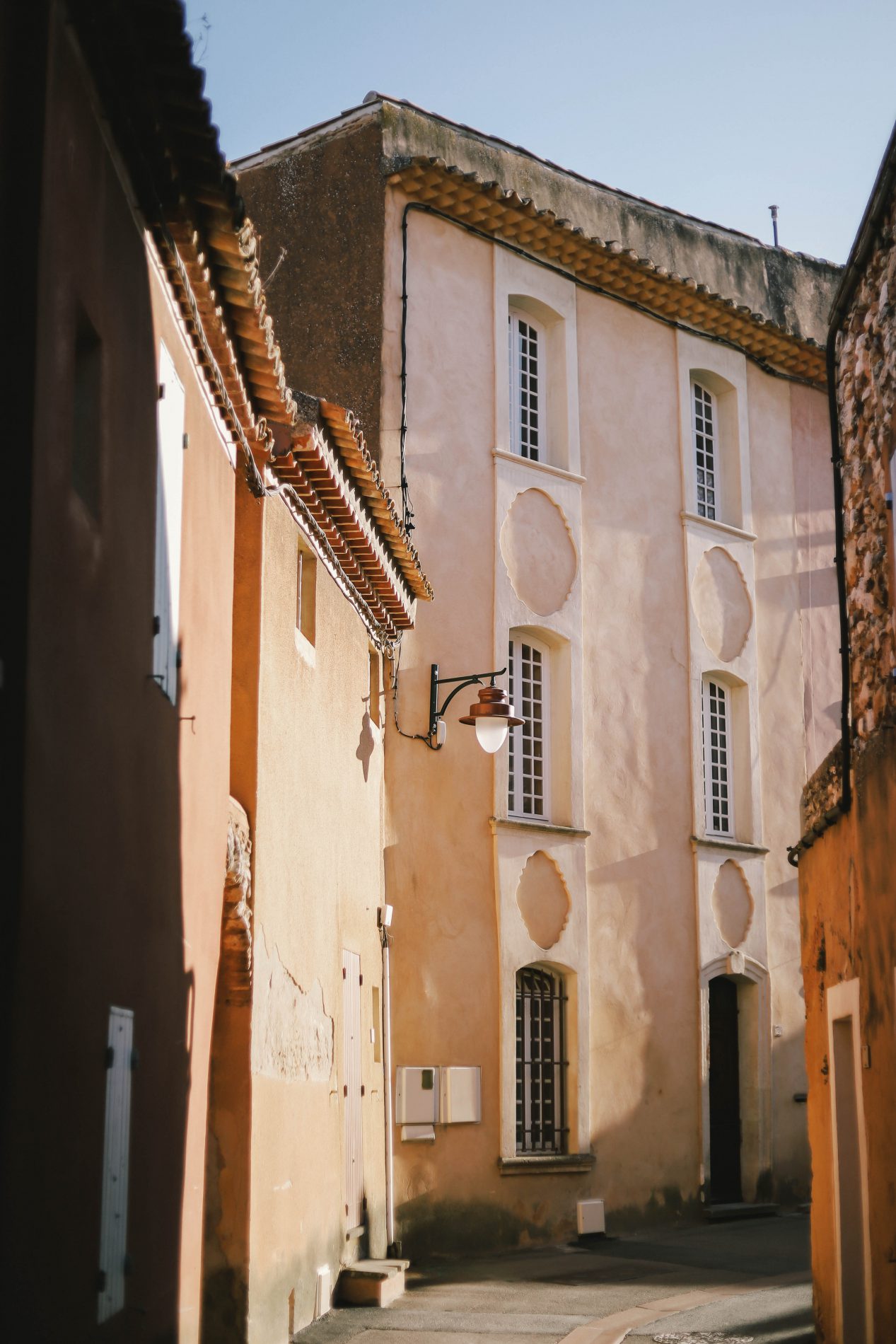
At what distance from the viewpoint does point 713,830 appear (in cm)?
1969

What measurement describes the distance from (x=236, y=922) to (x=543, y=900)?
8.08m

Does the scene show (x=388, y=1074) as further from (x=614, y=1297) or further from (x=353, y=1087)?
(x=614, y=1297)

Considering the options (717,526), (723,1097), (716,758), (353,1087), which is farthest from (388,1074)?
(717,526)

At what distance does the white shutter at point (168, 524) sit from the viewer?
7.64 metres

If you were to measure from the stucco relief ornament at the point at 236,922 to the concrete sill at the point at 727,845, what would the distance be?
1001cm

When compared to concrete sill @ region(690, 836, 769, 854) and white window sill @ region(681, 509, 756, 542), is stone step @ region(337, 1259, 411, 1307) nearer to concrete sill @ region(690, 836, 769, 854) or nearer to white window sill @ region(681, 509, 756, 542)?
concrete sill @ region(690, 836, 769, 854)

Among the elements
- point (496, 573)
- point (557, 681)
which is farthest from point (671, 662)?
point (496, 573)

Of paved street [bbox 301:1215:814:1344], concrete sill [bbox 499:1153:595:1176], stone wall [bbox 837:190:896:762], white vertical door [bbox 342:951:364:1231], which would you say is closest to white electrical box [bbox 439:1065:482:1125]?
concrete sill [bbox 499:1153:595:1176]

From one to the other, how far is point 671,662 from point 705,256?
5.45m

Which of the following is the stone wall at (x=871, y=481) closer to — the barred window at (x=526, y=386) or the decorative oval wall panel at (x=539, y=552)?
the decorative oval wall panel at (x=539, y=552)

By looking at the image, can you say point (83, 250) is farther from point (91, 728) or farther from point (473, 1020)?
point (473, 1020)

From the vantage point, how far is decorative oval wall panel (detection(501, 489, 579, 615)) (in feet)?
58.0

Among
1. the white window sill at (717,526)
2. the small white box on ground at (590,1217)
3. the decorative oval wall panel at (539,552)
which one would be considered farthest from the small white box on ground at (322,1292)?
the white window sill at (717,526)

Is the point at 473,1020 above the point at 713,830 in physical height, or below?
below
